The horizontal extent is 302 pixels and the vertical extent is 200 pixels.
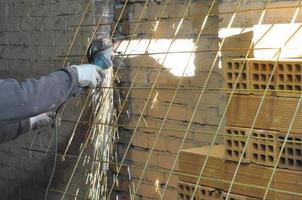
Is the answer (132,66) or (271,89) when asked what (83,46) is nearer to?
(132,66)

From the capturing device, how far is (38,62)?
2.69 meters

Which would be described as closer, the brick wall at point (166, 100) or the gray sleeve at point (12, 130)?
the gray sleeve at point (12, 130)

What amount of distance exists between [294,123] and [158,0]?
3.74 ft

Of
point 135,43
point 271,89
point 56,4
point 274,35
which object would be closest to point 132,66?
point 135,43

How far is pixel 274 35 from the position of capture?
168 centimetres

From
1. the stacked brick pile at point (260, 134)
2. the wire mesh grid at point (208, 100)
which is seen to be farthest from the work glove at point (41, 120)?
the stacked brick pile at point (260, 134)

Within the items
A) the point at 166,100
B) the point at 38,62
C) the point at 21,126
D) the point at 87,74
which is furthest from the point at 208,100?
the point at 38,62

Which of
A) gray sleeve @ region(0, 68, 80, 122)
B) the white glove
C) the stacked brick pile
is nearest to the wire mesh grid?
the stacked brick pile

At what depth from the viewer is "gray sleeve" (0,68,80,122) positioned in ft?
5.10

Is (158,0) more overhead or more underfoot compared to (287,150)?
more overhead

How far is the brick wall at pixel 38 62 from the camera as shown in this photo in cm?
250

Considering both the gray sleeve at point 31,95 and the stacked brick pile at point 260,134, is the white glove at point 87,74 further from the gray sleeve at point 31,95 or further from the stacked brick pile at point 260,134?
the stacked brick pile at point 260,134

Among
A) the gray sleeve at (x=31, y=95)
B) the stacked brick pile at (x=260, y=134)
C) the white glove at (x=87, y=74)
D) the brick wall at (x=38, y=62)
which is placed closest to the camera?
the stacked brick pile at (x=260, y=134)

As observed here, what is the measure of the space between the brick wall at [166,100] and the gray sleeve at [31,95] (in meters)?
0.50
